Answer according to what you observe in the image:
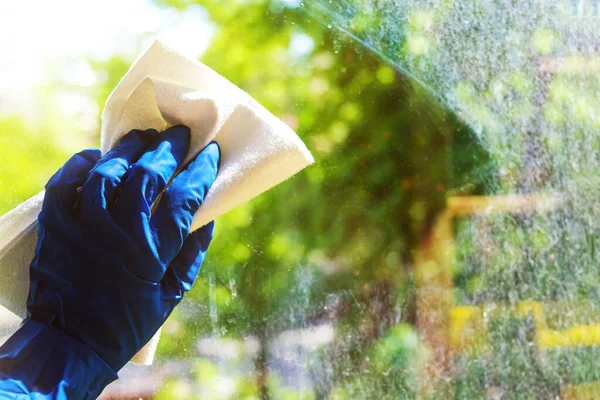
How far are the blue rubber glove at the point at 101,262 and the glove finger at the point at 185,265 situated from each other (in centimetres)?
2

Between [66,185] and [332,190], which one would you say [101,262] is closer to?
[66,185]

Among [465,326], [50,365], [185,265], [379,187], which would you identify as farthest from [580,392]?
[50,365]

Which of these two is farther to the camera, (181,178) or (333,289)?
(333,289)

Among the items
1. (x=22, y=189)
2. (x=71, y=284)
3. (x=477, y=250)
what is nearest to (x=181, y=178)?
(x=71, y=284)

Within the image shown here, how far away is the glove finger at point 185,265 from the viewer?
0.57 metres

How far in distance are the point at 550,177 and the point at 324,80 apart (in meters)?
0.43

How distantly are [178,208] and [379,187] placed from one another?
1.91 feet

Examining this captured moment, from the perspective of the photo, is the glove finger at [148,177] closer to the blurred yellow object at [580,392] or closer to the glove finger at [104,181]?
the glove finger at [104,181]

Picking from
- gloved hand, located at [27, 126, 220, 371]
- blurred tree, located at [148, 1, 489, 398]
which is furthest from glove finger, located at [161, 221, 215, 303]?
blurred tree, located at [148, 1, 489, 398]

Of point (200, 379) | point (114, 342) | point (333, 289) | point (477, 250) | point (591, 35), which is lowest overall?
point (200, 379)

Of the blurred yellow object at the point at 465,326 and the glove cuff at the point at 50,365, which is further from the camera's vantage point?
the blurred yellow object at the point at 465,326

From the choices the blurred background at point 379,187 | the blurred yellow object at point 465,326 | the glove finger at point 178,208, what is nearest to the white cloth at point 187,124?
the glove finger at point 178,208

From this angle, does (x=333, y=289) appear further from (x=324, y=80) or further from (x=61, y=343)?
(x=61, y=343)

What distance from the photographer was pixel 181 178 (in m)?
0.54
